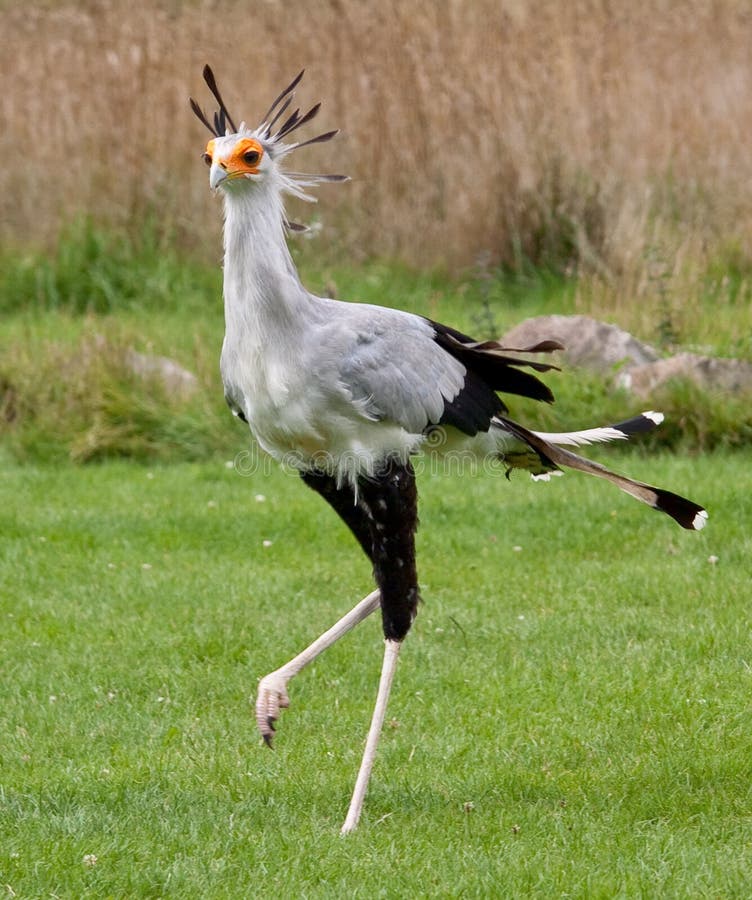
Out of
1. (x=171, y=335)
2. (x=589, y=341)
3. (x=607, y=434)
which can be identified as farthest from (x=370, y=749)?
(x=171, y=335)

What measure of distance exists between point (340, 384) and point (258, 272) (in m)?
0.43

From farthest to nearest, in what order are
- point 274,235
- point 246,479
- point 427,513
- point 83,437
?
1. point 83,437
2. point 246,479
3. point 427,513
4. point 274,235

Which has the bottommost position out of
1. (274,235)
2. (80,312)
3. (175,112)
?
(80,312)

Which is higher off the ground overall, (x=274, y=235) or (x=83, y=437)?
(x=274, y=235)

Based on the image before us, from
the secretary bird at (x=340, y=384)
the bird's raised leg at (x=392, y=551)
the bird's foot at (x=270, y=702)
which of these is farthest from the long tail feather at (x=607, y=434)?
the bird's foot at (x=270, y=702)

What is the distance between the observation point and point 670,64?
12.8 metres

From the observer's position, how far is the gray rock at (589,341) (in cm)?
925

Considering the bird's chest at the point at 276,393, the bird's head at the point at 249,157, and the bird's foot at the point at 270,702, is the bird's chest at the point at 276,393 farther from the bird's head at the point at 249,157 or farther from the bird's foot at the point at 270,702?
the bird's foot at the point at 270,702

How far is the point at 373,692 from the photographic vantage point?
5.66 m

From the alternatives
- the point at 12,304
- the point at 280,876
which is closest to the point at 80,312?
the point at 12,304

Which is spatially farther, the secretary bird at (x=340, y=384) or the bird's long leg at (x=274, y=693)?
the bird's long leg at (x=274, y=693)

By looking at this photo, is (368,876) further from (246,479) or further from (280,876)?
(246,479)

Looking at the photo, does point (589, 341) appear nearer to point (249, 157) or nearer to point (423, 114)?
point (423, 114)

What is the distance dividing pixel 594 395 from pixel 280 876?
546 centimetres
